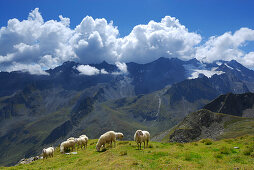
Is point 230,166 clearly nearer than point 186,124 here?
Yes

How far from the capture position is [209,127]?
135m

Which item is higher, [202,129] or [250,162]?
[250,162]

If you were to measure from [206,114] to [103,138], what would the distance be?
12686cm

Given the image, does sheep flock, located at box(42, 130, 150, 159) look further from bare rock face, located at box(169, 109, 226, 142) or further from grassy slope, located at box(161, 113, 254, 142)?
bare rock face, located at box(169, 109, 226, 142)

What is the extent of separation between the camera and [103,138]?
35.0m

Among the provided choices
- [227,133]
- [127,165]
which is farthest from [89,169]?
[227,133]

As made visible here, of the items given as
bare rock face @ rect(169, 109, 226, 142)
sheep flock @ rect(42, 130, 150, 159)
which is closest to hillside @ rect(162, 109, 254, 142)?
bare rock face @ rect(169, 109, 226, 142)

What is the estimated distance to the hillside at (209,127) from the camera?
11951 cm

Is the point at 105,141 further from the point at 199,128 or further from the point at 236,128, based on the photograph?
the point at 199,128

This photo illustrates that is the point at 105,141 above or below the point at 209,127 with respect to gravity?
above

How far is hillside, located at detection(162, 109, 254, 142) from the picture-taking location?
392 feet

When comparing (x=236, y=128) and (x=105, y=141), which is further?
(x=236, y=128)

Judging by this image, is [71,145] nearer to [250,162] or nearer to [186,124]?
[250,162]

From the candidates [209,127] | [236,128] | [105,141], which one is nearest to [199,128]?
[209,127]
